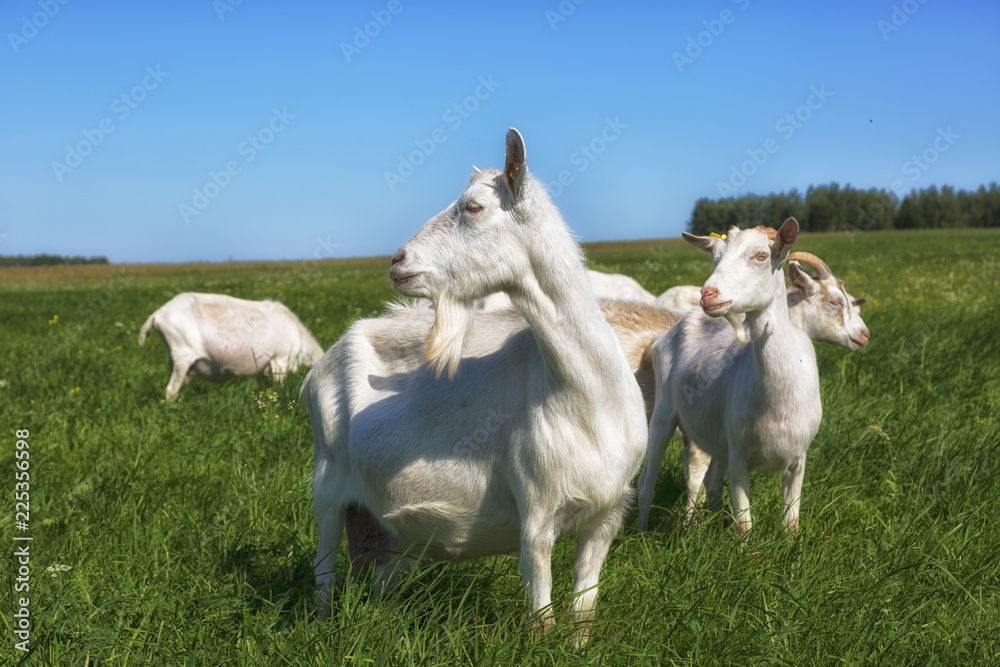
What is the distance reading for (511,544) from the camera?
2779 mm

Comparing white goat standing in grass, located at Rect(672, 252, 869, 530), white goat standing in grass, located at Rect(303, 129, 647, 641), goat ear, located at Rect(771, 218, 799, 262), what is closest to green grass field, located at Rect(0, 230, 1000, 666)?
white goat standing in grass, located at Rect(303, 129, 647, 641)

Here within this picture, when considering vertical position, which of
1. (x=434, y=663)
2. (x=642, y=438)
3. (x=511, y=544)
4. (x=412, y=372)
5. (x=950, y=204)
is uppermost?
(x=950, y=204)

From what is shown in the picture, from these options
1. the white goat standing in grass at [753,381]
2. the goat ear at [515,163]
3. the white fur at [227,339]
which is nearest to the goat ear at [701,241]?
the white goat standing in grass at [753,381]

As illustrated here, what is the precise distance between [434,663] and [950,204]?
97.1 m

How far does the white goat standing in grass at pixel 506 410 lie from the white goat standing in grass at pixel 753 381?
115cm

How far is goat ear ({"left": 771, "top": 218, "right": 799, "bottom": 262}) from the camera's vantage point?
354cm

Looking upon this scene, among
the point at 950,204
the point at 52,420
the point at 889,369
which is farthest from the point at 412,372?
the point at 950,204

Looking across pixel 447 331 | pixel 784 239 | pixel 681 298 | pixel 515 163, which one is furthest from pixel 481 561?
pixel 681 298

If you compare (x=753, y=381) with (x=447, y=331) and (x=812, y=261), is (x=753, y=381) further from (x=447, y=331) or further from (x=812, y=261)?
(x=447, y=331)

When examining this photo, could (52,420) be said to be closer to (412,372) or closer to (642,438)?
(412,372)

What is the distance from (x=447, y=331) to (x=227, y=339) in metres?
6.26

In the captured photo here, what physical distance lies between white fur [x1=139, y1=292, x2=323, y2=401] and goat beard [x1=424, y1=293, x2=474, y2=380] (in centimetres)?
577

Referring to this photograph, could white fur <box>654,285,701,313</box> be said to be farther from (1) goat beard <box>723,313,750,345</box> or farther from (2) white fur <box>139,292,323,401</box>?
(2) white fur <box>139,292,323,401</box>

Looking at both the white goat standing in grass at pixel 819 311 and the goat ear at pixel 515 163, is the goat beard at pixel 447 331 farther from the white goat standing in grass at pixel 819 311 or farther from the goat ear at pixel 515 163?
the white goat standing in grass at pixel 819 311
